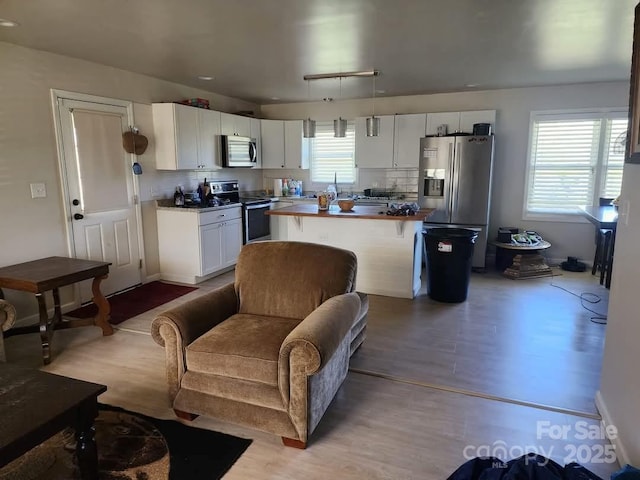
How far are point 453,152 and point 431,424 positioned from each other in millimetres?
3966

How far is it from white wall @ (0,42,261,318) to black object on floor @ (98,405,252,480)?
2.33 m

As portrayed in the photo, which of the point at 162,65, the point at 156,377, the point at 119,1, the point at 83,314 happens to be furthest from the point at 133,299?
the point at 119,1

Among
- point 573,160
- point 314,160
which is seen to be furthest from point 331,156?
point 573,160

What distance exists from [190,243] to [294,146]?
2.58 meters

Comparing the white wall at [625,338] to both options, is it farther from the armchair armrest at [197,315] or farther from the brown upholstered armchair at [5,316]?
the brown upholstered armchair at [5,316]

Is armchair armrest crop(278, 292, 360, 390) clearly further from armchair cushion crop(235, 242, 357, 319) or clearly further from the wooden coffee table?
the wooden coffee table

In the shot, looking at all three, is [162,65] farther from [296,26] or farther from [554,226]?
[554,226]

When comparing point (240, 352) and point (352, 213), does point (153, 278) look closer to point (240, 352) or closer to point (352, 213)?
point (352, 213)

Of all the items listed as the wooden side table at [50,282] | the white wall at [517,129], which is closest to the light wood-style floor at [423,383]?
the wooden side table at [50,282]

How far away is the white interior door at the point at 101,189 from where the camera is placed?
4051 mm

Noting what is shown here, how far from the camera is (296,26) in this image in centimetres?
310

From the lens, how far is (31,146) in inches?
144

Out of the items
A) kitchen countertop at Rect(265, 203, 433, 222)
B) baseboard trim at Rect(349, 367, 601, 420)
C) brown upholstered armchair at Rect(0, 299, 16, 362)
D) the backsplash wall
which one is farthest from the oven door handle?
baseboard trim at Rect(349, 367, 601, 420)

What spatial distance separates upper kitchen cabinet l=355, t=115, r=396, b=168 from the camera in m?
6.01
